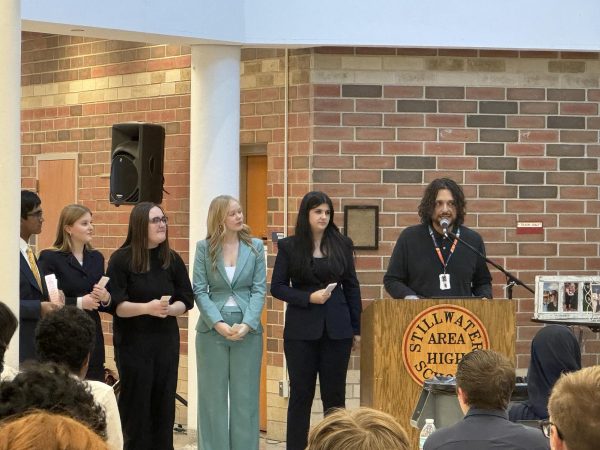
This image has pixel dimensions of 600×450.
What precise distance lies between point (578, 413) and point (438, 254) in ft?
15.8

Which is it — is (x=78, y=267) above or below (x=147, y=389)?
above

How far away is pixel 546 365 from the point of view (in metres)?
5.38

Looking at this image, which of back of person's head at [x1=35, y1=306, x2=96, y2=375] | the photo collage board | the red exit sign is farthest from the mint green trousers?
back of person's head at [x1=35, y1=306, x2=96, y2=375]

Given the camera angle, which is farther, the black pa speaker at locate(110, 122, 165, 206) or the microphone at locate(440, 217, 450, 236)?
the black pa speaker at locate(110, 122, 165, 206)

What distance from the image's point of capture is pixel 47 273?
7.00 metres

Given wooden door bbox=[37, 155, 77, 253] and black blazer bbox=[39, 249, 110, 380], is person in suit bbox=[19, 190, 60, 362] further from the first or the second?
wooden door bbox=[37, 155, 77, 253]

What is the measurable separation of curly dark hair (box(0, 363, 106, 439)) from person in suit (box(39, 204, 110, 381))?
4.48m

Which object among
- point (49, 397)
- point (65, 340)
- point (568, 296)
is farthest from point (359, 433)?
A: point (568, 296)

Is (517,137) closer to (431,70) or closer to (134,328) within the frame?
(431,70)

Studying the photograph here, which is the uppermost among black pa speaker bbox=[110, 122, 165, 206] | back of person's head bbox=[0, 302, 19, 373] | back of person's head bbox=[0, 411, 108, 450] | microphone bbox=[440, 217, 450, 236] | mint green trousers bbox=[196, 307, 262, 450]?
black pa speaker bbox=[110, 122, 165, 206]

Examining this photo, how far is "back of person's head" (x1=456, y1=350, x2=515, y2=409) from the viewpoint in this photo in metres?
4.38

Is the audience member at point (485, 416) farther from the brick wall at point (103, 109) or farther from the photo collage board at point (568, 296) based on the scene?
the brick wall at point (103, 109)

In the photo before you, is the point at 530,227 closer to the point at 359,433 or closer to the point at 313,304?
the point at 313,304

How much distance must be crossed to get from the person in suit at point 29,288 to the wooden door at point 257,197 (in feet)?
9.03
